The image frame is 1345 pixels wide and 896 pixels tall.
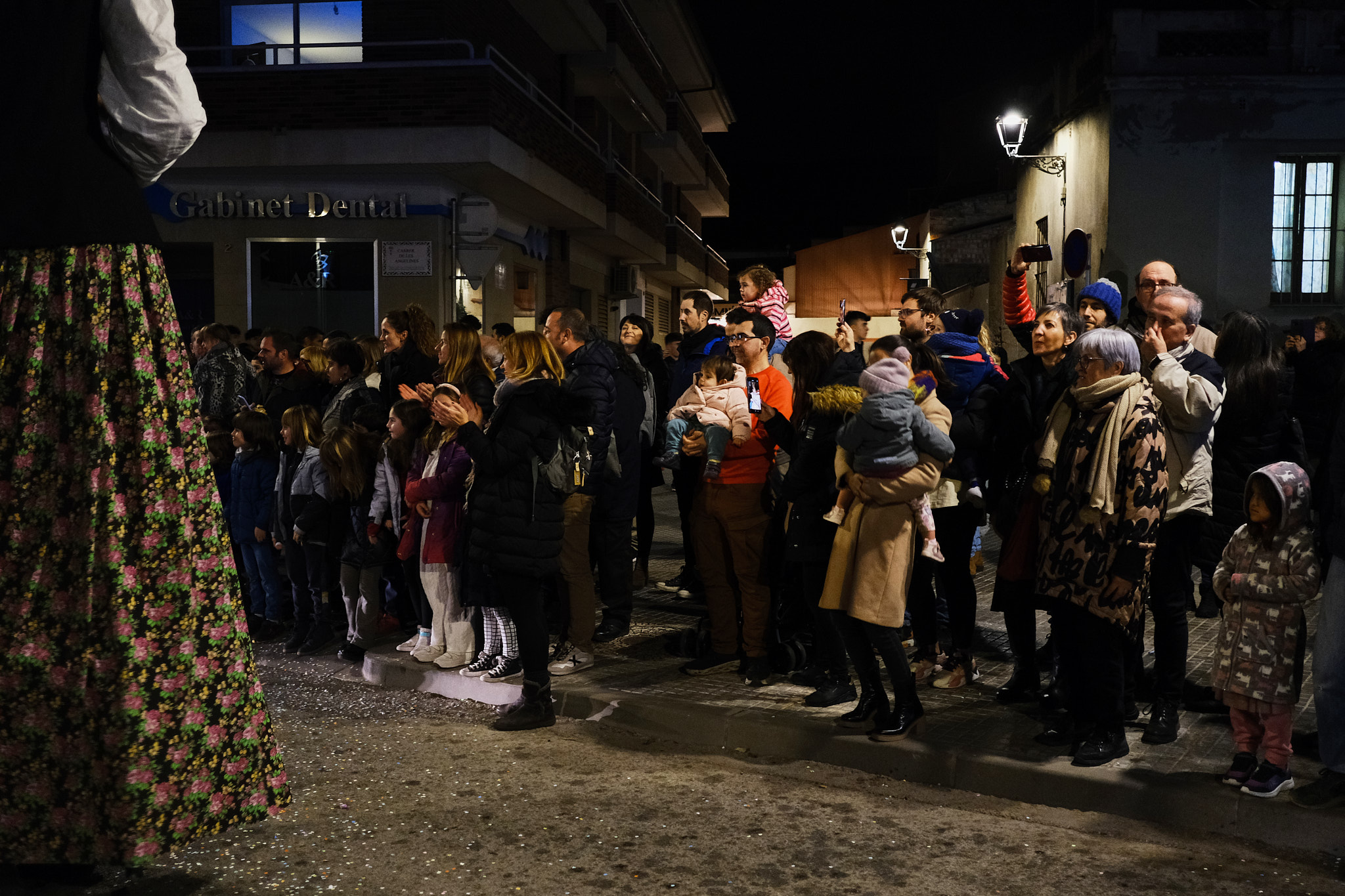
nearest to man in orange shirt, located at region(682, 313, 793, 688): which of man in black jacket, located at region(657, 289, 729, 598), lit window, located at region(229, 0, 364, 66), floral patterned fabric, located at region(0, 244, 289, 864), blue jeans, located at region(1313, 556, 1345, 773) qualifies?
man in black jacket, located at region(657, 289, 729, 598)

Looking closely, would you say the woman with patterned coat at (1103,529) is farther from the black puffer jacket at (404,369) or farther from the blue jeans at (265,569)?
the blue jeans at (265,569)

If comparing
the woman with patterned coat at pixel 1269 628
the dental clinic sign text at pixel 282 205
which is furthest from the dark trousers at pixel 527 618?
the dental clinic sign text at pixel 282 205

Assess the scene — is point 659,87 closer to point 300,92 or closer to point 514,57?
point 514,57

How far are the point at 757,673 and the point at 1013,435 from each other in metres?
1.90

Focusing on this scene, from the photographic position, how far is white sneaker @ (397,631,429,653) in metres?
7.46

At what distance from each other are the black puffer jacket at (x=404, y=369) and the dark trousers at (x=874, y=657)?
429 centimetres

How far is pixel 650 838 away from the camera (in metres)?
4.57

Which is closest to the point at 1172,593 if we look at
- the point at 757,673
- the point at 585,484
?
the point at 757,673

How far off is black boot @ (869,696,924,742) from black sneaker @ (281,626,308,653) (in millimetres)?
4043

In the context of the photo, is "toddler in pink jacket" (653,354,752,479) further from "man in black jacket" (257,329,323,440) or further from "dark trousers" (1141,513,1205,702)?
"man in black jacket" (257,329,323,440)

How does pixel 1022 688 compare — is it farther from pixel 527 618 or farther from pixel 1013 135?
pixel 1013 135

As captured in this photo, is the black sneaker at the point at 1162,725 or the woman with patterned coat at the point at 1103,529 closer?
the woman with patterned coat at the point at 1103,529

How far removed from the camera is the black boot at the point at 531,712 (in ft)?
20.0

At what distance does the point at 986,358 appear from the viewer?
22.9 feet
